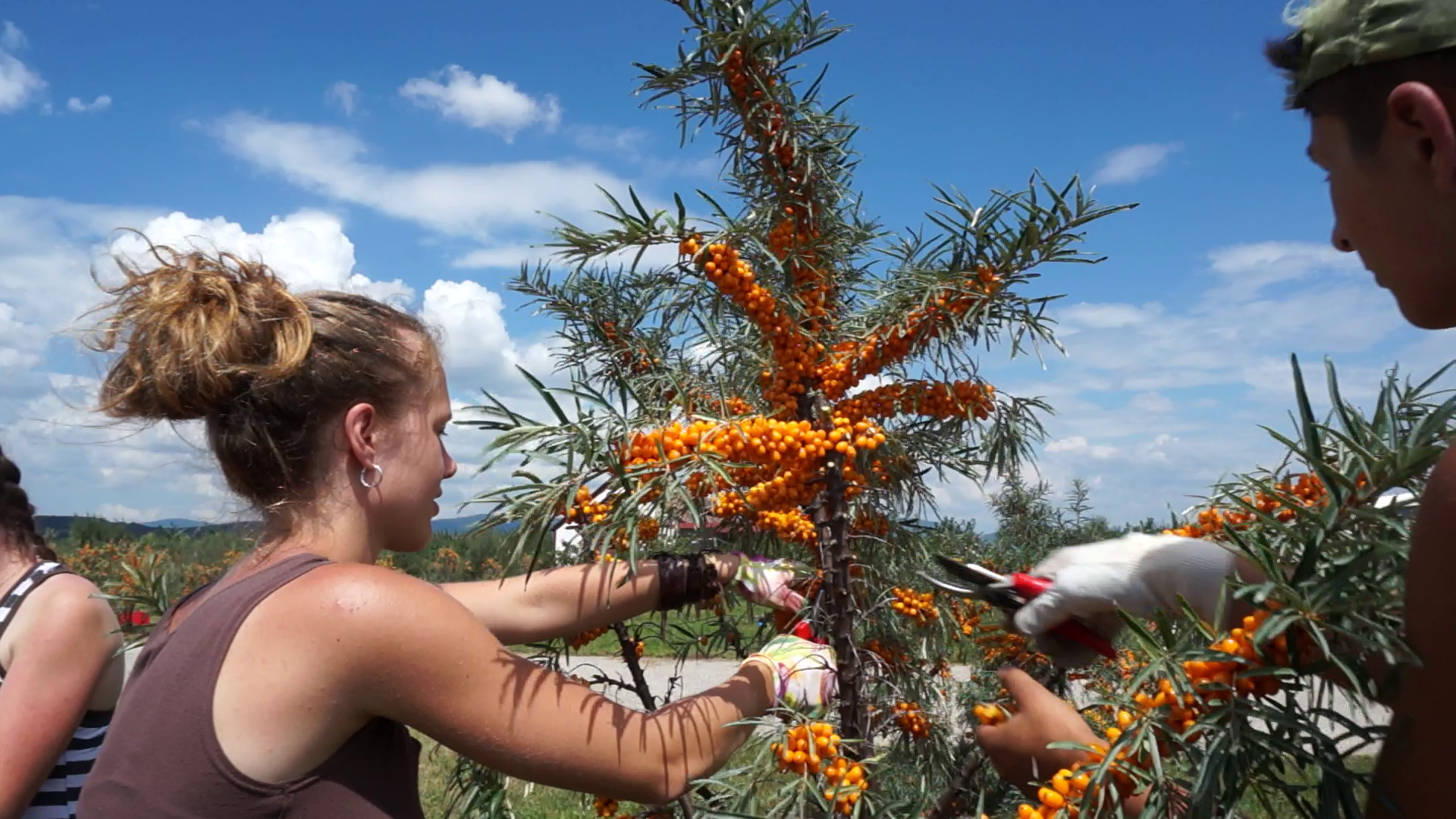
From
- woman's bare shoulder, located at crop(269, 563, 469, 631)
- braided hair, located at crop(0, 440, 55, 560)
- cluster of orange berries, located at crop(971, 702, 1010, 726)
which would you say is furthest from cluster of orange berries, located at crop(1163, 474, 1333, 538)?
braided hair, located at crop(0, 440, 55, 560)

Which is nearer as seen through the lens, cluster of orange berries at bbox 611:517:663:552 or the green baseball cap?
the green baseball cap

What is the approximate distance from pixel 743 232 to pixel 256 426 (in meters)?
0.80

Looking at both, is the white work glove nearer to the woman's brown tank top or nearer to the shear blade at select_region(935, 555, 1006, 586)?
the shear blade at select_region(935, 555, 1006, 586)

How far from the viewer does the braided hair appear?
2.02 m

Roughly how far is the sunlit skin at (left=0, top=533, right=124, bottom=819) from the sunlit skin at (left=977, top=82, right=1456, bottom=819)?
1.99 meters

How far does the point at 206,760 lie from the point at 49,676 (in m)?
1.11

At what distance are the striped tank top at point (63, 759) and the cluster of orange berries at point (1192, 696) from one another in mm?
1873

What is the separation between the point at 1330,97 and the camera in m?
0.81

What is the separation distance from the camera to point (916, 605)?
157 centimetres

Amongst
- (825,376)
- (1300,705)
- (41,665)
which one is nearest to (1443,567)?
(1300,705)

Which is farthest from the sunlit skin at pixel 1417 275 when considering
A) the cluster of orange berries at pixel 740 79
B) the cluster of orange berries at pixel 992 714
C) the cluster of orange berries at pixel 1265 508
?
the cluster of orange berries at pixel 740 79

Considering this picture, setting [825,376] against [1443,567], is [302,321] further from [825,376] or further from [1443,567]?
[1443,567]

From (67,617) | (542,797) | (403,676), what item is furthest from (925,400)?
(542,797)

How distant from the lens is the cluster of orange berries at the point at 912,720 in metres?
1.60
